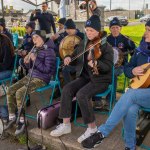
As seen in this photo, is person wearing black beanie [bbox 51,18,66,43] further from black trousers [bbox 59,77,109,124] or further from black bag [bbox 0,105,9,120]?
black trousers [bbox 59,77,109,124]

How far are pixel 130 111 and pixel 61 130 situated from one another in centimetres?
112

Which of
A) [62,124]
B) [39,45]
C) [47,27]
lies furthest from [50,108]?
[47,27]

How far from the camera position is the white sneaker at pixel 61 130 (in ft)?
12.3

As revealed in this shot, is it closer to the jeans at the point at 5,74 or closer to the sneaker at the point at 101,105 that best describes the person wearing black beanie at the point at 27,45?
the jeans at the point at 5,74

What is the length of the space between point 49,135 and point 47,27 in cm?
497

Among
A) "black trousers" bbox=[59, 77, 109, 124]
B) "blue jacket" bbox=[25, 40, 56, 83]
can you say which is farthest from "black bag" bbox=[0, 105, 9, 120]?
"black trousers" bbox=[59, 77, 109, 124]

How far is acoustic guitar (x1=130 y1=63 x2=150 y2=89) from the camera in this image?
3113 mm

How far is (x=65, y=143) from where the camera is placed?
3.62 m

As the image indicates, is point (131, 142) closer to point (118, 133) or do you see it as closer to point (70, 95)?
point (118, 133)

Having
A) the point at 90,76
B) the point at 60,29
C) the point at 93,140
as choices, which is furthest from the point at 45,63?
the point at 60,29

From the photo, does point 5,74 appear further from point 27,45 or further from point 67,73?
point 67,73

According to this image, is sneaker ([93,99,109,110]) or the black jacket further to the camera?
sneaker ([93,99,109,110])

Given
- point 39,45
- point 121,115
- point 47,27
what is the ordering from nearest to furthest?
point 121,115, point 39,45, point 47,27

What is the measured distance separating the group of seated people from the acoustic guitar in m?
0.05
